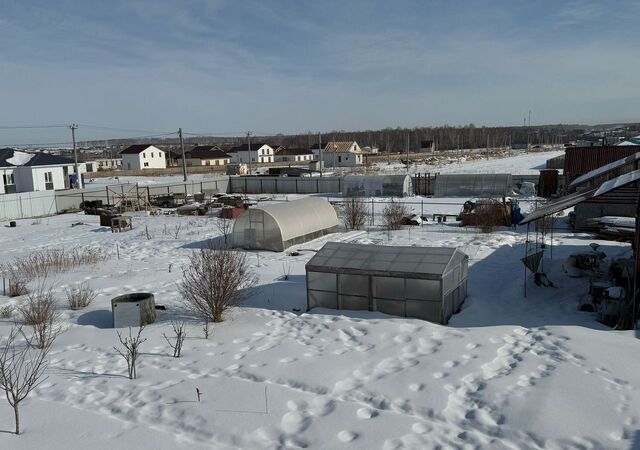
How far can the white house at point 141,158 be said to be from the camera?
89.6m

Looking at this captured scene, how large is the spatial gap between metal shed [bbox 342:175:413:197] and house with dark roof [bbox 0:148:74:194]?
26.3 metres

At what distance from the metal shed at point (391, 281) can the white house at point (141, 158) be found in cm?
8104

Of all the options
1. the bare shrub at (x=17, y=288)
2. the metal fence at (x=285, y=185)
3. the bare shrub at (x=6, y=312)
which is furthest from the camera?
the metal fence at (x=285, y=185)

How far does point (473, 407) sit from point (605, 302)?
20.6 feet

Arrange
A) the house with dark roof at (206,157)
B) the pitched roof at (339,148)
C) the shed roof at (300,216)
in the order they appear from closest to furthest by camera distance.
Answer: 1. the shed roof at (300,216)
2. the pitched roof at (339,148)
3. the house with dark roof at (206,157)

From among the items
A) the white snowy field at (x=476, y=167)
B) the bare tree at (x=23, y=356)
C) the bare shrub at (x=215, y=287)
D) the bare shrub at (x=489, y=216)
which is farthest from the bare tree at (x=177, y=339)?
the white snowy field at (x=476, y=167)

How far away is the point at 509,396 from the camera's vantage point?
884cm

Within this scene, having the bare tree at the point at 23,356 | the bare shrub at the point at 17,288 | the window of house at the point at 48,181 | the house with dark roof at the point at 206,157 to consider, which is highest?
the house with dark roof at the point at 206,157

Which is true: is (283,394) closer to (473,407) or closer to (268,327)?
(473,407)

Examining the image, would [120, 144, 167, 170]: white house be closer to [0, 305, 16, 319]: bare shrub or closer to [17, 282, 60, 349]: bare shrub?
[0, 305, 16, 319]: bare shrub

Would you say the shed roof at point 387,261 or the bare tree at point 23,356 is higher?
the shed roof at point 387,261

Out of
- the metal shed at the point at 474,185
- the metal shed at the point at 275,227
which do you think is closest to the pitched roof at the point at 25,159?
the metal shed at the point at 275,227

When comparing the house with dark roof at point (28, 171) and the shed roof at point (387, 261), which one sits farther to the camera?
the house with dark roof at point (28, 171)

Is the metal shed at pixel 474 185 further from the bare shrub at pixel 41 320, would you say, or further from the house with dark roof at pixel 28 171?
the bare shrub at pixel 41 320
